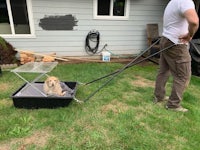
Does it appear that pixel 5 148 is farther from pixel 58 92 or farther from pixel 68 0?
pixel 68 0

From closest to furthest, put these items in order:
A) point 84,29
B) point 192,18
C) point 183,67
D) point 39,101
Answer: point 192,18 → point 183,67 → point 39,101 → point 84,29

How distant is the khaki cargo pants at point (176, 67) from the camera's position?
282 centimetres

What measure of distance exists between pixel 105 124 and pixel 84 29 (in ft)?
13.3

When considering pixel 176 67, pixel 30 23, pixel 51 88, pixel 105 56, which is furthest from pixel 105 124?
pixel 30 23

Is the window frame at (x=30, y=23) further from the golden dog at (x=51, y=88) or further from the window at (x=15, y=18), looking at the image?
the golden dog at (x=51, y=88)

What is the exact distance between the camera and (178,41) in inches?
109

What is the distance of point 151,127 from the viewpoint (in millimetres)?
2758

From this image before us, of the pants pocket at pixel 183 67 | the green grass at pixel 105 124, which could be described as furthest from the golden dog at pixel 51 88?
the pants pocket at pixel 183 67

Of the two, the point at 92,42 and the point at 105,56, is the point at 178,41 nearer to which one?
the point at 105,56

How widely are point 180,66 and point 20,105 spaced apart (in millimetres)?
2397

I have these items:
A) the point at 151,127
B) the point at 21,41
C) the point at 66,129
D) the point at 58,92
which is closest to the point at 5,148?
the point at 66,129

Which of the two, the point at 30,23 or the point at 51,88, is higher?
the point at 30,23

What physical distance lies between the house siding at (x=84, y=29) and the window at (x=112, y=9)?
14 cm

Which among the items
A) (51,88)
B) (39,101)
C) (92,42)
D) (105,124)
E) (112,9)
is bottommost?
(105,124)
